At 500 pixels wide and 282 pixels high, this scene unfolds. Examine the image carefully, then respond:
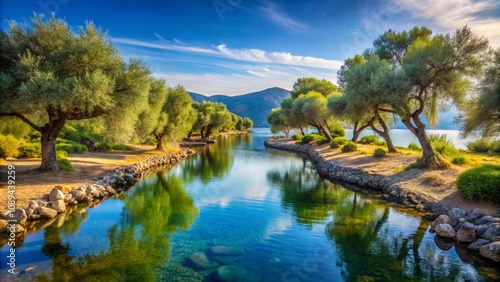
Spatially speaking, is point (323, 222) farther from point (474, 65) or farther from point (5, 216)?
point (474, 65)

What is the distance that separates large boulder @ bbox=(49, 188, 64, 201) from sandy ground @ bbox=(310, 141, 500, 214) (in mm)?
20668

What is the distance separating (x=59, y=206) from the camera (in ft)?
47.4

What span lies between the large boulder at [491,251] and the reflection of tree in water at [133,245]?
1160 centimetres

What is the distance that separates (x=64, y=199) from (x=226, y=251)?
1043 cm

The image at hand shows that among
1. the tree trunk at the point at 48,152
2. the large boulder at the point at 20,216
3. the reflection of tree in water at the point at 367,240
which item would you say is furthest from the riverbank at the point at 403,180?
the tree trunk at the point at 48,152

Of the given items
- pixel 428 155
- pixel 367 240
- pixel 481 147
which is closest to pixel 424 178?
pixel 428 155

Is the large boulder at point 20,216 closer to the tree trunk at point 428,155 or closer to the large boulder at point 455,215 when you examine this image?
the large boulder at point 455,215

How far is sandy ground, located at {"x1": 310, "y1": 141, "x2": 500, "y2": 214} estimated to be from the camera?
14719mm

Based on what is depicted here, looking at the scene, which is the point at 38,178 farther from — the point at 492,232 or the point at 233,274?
the point at 492,232

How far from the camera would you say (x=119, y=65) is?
18688 mm

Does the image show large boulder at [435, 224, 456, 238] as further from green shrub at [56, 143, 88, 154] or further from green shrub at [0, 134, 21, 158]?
green shrub at [56, 143, 88, 154]

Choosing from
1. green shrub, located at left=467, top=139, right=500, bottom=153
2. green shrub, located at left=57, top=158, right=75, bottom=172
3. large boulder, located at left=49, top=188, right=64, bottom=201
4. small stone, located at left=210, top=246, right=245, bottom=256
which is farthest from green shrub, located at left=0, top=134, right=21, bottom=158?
green shrub, located at left=467, top=139, right=500, bottom=153

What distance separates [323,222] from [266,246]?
438cm

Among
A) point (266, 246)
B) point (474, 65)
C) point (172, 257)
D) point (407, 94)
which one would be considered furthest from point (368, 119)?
point (172, 257)
